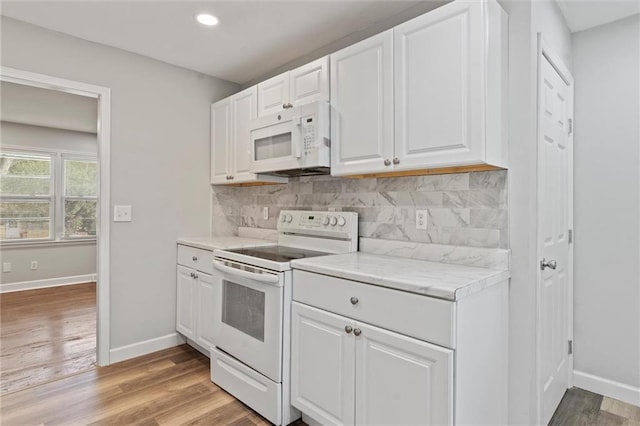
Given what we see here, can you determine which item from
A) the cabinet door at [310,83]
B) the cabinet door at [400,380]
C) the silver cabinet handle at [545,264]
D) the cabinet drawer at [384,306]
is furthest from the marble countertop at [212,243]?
the silver cabinet handle at [545,264]

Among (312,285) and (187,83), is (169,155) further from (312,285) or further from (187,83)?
(312,285)

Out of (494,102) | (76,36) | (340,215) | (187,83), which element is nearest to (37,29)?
(76,36)

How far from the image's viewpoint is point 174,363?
277cm

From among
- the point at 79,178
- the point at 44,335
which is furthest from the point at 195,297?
the point at 79,178

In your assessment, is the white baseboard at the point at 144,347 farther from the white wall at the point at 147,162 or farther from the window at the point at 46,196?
the window at the point at 46,196

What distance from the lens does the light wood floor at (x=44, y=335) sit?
8.53ft

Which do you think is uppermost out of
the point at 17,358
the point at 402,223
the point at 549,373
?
the point at 402,223

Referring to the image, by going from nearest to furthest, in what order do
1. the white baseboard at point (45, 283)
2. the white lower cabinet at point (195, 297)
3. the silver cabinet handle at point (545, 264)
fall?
the silver cabinet handle at point (545, 264) → the white lower cabinet at point (195, 297) → the white baseboard at point (45, 283)

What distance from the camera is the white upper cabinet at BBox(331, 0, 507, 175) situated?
1.63 m

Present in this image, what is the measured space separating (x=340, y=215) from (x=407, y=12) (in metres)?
1.30

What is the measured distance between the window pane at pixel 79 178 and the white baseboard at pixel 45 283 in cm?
128

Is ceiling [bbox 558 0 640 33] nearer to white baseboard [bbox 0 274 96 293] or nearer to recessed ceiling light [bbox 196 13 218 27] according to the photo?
recessed ceiling light [bbox 196 13 218 27]

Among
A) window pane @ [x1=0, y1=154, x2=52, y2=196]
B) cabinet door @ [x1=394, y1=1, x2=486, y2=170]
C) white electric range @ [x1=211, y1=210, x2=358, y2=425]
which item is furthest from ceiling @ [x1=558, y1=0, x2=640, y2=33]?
window pane @ [x1=0, y1=154, x2=52, y2=196]

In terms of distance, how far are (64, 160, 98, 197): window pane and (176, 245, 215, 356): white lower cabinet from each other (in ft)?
12.3
